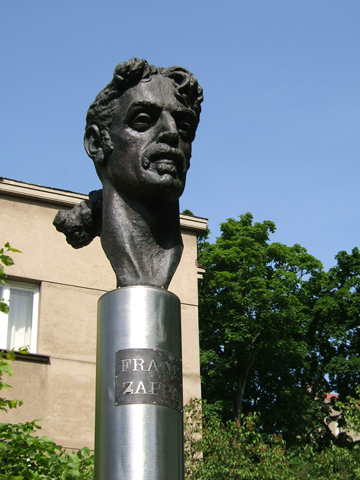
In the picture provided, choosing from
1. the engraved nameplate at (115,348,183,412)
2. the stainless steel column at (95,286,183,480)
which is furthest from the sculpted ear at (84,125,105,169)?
the engraved nameplate at (115,348,183,412)

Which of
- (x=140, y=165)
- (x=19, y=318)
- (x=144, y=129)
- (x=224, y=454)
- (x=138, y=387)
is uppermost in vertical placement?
(x=19, y=318)

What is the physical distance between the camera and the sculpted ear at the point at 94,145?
5.39 m

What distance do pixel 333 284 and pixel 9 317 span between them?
1901 cm

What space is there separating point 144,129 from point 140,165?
28cm

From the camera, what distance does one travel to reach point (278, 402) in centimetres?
2816

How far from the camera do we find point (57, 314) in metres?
14.3

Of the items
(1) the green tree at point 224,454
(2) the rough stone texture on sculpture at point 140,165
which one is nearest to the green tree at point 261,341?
(1) the green tree at point 224,454

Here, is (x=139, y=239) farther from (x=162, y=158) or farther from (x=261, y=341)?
(x=261, y=341)

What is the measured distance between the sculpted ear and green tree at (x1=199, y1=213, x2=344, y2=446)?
21.1m

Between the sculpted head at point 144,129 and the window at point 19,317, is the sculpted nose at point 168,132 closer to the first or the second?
the sculpted head at point 144,129

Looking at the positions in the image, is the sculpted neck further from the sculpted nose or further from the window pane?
the window pane

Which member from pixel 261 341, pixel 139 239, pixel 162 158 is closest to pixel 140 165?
pixel 162 158

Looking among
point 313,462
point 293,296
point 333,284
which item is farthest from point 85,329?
point 333,284

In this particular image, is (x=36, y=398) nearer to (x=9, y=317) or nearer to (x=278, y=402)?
(x=9, y=317)
